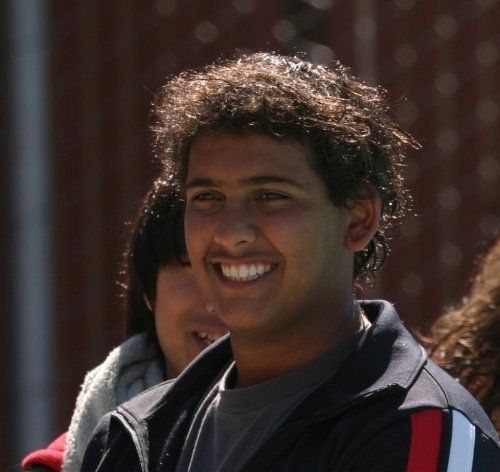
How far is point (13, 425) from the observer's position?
219 inches

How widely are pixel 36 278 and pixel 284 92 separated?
326 centimetres

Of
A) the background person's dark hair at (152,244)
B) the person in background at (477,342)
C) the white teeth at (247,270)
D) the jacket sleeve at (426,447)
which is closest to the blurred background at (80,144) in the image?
the person in background at (477,342)

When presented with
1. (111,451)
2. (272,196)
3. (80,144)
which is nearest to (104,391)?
(111,451)

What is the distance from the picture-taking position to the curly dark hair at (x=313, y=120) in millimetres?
2486

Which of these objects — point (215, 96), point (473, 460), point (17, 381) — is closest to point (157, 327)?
point (215, 96)

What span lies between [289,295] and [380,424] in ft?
1.04

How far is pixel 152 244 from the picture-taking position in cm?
323

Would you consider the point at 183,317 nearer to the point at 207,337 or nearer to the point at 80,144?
the point at 207,337

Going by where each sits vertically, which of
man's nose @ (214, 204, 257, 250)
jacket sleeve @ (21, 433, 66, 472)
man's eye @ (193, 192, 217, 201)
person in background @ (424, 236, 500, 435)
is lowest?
jacket sleeve @ (21, 433, 66, 472)

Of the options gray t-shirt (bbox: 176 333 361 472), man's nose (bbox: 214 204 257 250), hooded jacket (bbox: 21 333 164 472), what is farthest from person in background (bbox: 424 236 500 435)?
man's nose (bbox: 214 204 257 250)

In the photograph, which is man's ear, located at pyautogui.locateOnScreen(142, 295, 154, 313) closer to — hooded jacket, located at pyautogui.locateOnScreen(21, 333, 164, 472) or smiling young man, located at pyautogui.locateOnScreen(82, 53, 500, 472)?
hooded jacket, located at pyautogui.locateOnScreen(21, 333, 164, 472)

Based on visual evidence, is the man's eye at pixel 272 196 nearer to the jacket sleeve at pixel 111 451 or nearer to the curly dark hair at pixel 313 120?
the curly dark hair at pixel 313 120

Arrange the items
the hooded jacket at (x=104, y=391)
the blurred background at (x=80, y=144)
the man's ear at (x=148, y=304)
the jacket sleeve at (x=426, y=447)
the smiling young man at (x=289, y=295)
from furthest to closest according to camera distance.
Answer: the blurred background at (x=80, y=144), the man's ear at (x=148, y=304), the hooded jacket at (x=104, y=391), the smiling young man at (x=289, y=295), the jacket sleeve at (x=426, y=447)

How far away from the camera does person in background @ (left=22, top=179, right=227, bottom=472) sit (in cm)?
318
